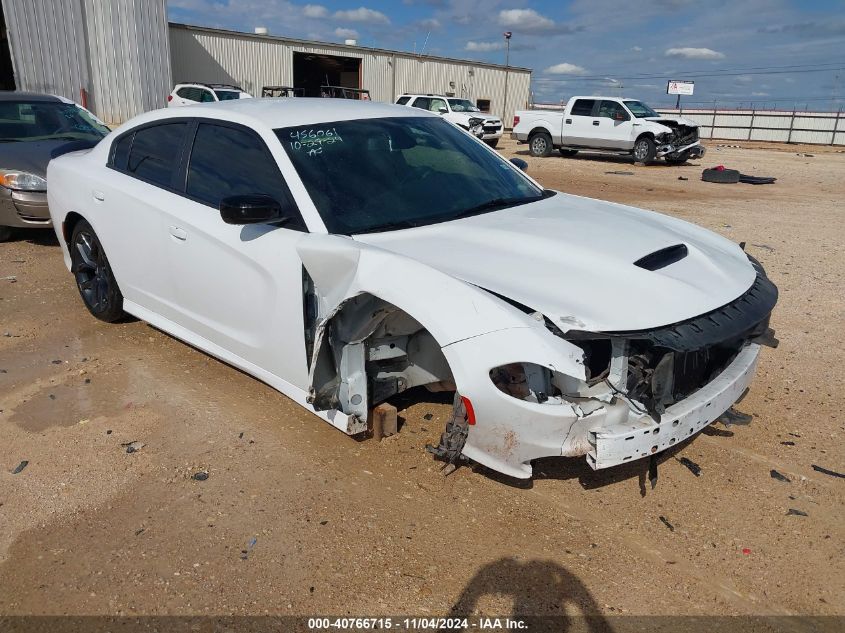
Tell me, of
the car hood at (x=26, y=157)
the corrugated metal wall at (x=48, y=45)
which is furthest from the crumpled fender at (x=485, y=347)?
the corrugated metal wall at (x=48, y=45)

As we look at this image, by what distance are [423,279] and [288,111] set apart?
1.66 meters

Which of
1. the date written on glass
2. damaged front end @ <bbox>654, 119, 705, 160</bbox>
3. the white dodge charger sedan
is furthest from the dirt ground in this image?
damaged front end @ <bbox>654, 119, 705, 160</bbox>

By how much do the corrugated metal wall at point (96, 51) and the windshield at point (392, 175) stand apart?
21.9 m

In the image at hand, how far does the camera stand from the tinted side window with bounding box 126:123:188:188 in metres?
4.09

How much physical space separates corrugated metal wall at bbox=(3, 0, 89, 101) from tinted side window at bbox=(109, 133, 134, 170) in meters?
20.3

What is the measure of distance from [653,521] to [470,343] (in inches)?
46.4

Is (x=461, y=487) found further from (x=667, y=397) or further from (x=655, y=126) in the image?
(x=655, y=126)

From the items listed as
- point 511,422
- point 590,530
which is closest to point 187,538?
point 511,422

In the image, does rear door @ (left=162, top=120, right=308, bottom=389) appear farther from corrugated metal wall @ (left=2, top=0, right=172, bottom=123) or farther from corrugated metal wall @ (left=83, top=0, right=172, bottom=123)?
corrugated metal wall @ (left=2, top=0, right=172, bottom=123)

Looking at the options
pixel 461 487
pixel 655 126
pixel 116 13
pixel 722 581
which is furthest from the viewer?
pixel 116 13

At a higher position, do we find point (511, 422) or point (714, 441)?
point (511, 422)

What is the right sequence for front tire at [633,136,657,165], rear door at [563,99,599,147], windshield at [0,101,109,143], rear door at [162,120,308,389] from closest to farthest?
rear door at [162,120,308,389]
windshield at [0,101,109,143]
front tire at [633,136,657,165]
rear door at [563,99,599,147]

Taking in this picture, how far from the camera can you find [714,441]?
138 inches

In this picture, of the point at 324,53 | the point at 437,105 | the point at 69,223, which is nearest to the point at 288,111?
the point at 69,223
